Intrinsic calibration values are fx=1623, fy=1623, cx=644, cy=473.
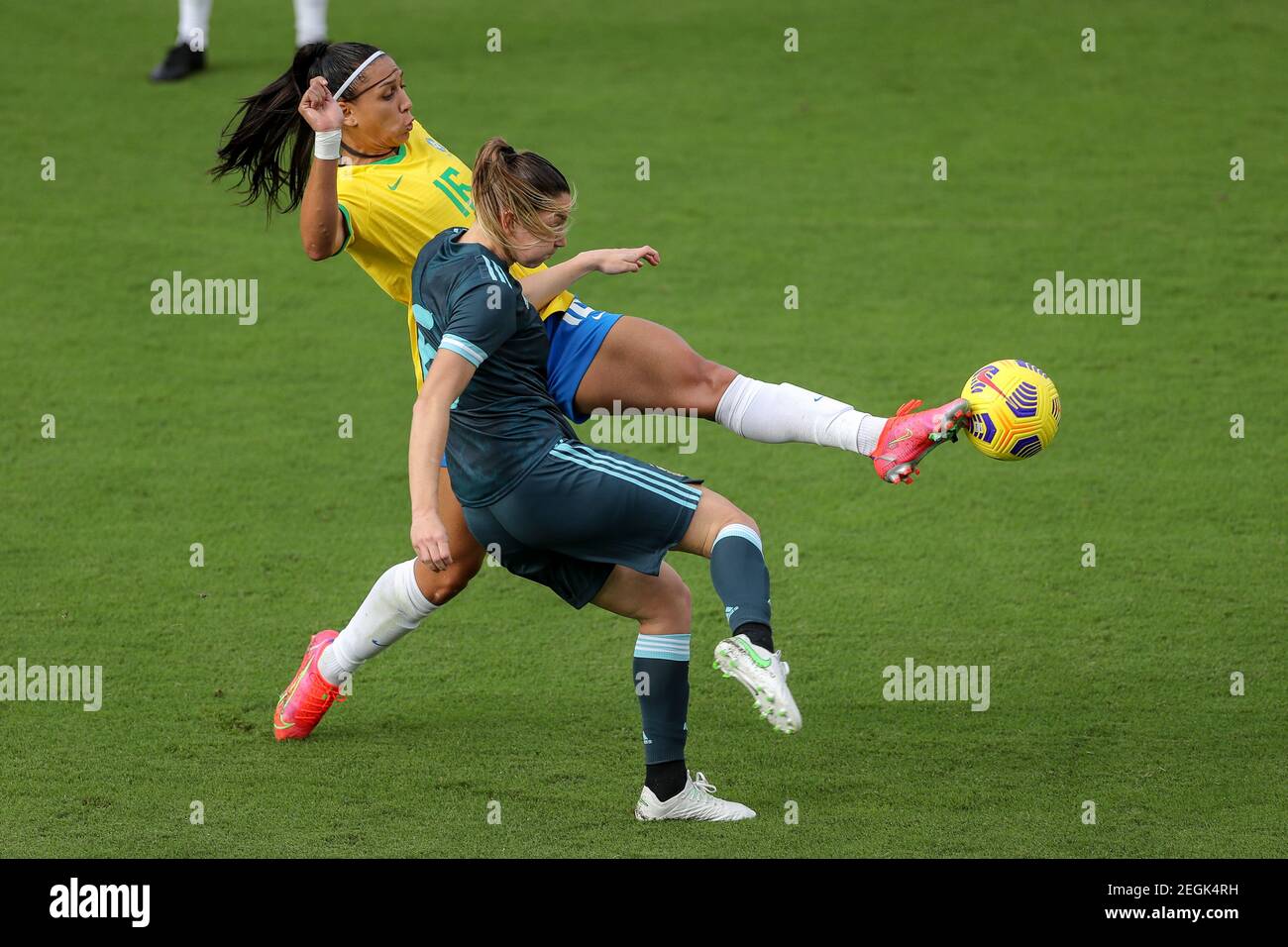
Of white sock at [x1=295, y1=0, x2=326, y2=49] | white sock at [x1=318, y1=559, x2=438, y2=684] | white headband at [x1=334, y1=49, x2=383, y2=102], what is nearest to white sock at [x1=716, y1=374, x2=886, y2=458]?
white sock at [x1=318, y1=559, x2=438, y2=684]

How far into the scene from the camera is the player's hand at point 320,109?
13.0 feet

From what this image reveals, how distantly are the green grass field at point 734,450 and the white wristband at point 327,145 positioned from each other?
65.5 inches

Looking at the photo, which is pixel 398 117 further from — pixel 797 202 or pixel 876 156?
pixel 876 156

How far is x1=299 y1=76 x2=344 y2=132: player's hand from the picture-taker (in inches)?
156

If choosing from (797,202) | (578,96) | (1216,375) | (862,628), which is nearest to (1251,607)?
(862,628)

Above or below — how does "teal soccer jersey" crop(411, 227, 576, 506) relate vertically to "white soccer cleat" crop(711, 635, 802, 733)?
above

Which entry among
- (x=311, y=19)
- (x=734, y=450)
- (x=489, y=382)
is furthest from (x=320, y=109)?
(x=311, y=19)

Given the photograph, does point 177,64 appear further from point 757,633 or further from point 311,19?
point 757,633

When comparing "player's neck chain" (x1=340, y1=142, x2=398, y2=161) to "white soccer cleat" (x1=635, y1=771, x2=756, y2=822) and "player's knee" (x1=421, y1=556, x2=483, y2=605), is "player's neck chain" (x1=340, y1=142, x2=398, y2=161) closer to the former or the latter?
"player's knee" (x1=421, y1=556, x2=483, y2=605)

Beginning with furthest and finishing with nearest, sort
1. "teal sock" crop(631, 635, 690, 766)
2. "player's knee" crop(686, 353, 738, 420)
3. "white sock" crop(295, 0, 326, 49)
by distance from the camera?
"white sock" crop(295, 0, 326, 49) < "player's knee" crop(686, 353, 738, 420) < "teal sock" crop(631, 635, 690, 766)

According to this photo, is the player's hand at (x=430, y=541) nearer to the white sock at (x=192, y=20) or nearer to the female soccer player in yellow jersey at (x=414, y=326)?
the female soccer player in yellow jersey at (x=414, y=326)

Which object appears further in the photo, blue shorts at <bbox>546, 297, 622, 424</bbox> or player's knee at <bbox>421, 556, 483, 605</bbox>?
player's knee at <bbox>421, 556, 483, 605</bbox>

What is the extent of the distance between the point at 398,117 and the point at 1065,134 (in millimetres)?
6871

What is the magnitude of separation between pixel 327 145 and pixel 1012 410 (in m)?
1.81
